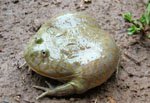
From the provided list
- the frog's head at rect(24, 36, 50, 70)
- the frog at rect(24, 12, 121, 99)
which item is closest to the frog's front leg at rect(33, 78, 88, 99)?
the frog at rect(24, 12, 121, 99)

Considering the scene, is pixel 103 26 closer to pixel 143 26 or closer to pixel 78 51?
pixel 143 26

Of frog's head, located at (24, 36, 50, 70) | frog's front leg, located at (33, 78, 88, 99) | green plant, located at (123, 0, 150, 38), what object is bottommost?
frog's front leg, located at (33, 78, 88, 99)

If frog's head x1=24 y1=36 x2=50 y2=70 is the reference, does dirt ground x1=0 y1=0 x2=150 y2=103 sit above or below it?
below

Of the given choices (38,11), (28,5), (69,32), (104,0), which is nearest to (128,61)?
(69,32)

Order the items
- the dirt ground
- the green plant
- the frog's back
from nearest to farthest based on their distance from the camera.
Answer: the frog's back
the dirt ground
the green plant

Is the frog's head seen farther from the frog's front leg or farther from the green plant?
the green plant

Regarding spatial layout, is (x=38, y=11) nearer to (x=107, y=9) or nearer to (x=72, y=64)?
(x=107, y=9)

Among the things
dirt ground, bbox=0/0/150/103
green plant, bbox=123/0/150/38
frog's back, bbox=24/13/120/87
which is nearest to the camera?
frog's back, bbox=24/13/120/87

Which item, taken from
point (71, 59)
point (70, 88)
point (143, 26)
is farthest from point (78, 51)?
point (143, 26)
